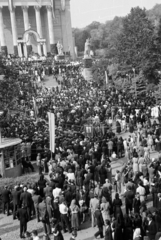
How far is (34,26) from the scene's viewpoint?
78.6 m

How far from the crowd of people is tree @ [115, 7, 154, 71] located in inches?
247

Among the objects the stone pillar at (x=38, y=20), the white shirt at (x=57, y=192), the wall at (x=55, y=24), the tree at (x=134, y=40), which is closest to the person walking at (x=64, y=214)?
the white shirt at (x=57, y=192)

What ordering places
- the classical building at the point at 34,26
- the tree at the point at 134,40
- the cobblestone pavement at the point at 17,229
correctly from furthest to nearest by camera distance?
the classical building at the point at 34,26 → the tree at the point at 134,40 → the cobblestone pavement at the point at 17,229

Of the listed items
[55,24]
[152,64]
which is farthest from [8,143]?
[55,24]

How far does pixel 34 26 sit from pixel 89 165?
210 ft

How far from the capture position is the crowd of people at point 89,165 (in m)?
13.4

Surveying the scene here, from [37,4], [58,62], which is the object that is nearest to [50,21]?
[37,4]

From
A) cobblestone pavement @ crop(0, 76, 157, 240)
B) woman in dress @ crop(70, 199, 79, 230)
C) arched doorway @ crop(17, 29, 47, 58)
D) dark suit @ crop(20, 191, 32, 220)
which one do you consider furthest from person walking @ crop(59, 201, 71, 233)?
arched doorway @ crop(17, 29, 47, 58)

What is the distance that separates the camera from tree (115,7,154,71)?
44062 mm

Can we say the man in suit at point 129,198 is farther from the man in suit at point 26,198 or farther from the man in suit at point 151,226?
the man in suit at point 26,198

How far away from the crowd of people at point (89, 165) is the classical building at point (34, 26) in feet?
109

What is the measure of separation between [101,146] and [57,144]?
133 inches

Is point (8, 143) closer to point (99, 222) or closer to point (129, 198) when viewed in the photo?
point (129, 198)

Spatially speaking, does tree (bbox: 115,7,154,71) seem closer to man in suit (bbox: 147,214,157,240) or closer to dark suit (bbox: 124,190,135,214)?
dark suit (bbox: 124,190,135,214)
